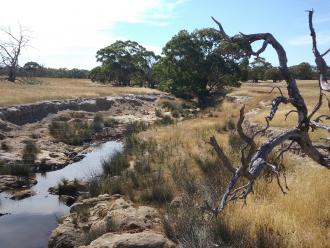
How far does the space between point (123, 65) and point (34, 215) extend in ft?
217

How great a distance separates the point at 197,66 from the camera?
138 ft

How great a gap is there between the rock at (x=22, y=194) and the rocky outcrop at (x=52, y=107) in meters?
12.9

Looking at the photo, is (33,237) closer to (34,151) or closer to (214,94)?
(34,151)

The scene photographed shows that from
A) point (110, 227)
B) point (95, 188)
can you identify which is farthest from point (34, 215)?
point (110, 227)

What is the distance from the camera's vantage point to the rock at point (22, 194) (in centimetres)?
1458

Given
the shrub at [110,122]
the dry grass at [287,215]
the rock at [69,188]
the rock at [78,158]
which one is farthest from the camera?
the shrub at [110,122]

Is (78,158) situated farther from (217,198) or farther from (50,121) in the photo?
(217,198)

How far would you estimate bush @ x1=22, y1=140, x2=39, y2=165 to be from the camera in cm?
1904

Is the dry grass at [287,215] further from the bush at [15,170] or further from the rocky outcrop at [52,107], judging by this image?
the rocky outcrop at [52,107]

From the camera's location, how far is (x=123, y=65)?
7769 centimetres

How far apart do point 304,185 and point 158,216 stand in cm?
321

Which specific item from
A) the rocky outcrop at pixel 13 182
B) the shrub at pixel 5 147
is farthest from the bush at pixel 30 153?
the rocky outcrop at pixel 13 182

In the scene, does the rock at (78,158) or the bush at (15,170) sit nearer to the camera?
the bush at (15,170)

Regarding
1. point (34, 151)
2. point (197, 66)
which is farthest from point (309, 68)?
point (34, 151)
